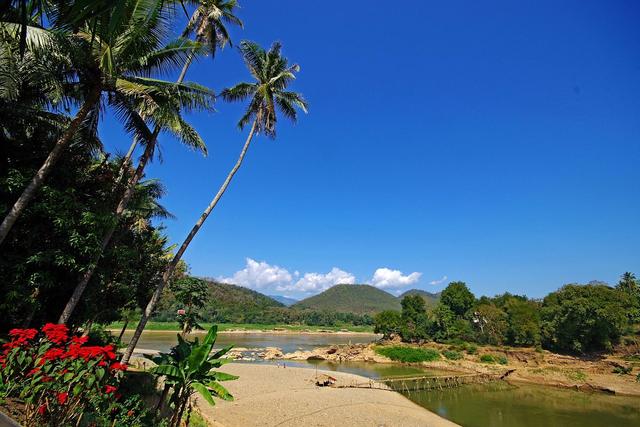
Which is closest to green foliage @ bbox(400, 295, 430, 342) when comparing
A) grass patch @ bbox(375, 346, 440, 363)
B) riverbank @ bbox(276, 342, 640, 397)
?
riverbank @ bbox(276, 342, 640, 397)

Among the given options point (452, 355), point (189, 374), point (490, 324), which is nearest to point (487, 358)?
point (452, 355)

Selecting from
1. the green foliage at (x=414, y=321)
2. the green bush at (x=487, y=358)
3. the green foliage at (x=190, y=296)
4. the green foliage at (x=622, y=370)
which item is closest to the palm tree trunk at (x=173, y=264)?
the green foliage at (x=190, y=296)

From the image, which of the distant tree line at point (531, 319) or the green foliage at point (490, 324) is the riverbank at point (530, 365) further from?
the green foliage at point (490, 324)

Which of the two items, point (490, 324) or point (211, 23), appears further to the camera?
point (490, 324)

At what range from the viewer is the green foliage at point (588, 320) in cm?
4128

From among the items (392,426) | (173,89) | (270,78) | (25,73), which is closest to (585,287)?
(392,426)

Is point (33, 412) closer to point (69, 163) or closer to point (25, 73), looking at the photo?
point (69, 163)

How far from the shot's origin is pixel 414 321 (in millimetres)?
63938

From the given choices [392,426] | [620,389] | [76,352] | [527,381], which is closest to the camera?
[76,352]

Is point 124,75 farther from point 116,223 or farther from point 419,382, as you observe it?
point 419,382

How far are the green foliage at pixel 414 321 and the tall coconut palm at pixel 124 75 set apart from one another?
191ft

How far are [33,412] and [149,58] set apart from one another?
34.9 ft

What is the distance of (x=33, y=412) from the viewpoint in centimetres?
479

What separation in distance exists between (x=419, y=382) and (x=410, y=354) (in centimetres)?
1555
